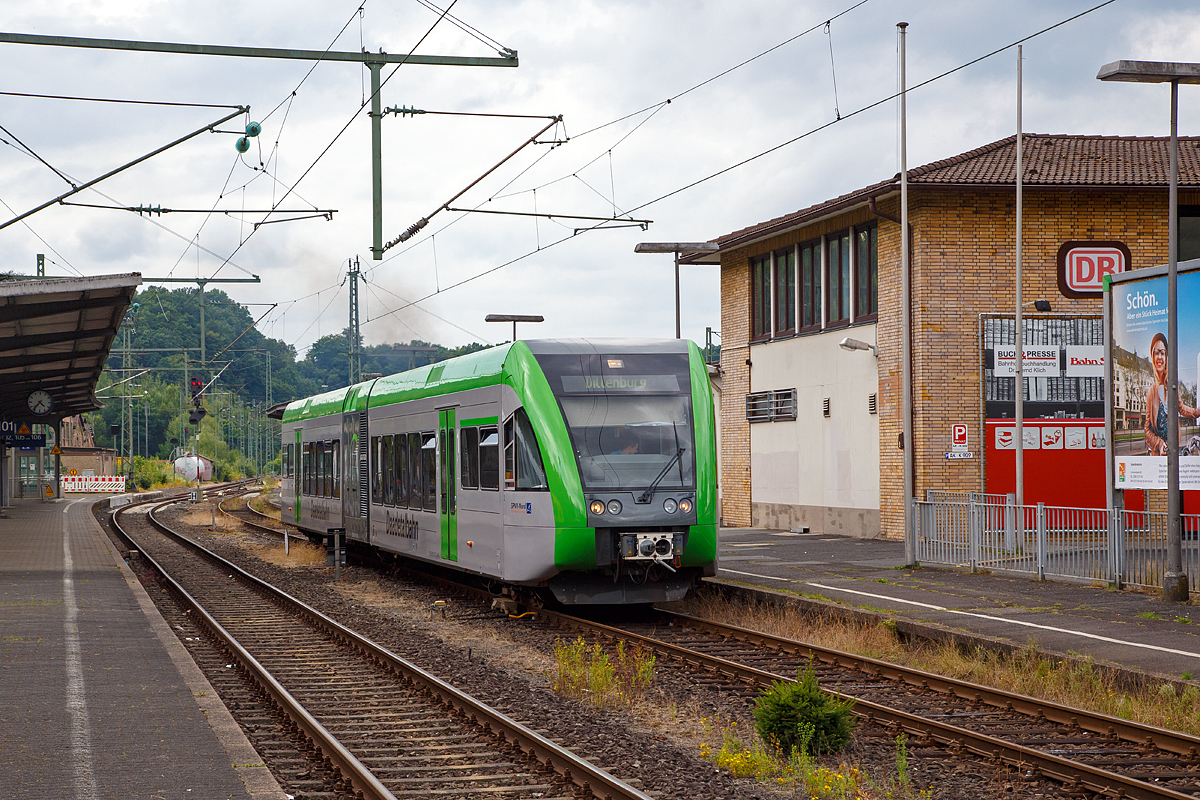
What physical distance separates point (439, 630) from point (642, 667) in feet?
16.1

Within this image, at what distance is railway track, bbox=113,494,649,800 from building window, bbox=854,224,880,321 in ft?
48.6

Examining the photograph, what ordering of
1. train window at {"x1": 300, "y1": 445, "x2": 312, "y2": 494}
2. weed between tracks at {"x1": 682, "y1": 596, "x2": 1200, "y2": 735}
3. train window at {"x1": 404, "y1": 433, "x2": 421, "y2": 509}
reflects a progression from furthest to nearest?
1. train window at {"x1": 300, "y1": 445, "x2": 312, "y2": 494}
2. train window at {"x1": 404, "y1": 433, "x2": 421, "y2": 509}
3. weed between tracks at {"x1": 682, "y1": 596, "x2": 1200, "y2": 735}

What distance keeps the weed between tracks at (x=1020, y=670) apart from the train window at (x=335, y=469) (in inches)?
465

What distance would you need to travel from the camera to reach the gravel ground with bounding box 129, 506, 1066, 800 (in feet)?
25.7

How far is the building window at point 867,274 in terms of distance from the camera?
2716 centimetres

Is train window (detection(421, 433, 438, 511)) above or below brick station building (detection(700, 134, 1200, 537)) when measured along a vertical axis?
below

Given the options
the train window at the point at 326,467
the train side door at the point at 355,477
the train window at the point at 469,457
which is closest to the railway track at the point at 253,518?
the train window at the point at 326,467

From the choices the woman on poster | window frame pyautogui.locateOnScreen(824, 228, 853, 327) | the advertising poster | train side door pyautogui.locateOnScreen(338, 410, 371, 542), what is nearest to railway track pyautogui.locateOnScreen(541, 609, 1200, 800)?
the advertising poster

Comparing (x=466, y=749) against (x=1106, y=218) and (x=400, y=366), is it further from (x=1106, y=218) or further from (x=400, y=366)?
(x=400, y=366)

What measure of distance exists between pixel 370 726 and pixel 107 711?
188 cm

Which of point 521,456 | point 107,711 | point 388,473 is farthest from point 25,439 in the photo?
point 107,711

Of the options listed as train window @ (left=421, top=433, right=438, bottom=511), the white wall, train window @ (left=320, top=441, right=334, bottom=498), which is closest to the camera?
train window @ (left=421, top=433, right=438, bottom=511)

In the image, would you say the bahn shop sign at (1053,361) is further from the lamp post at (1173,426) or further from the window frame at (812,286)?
the lamp post at (1173,426)

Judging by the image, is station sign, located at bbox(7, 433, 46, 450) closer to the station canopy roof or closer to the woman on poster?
the station canopy roof
